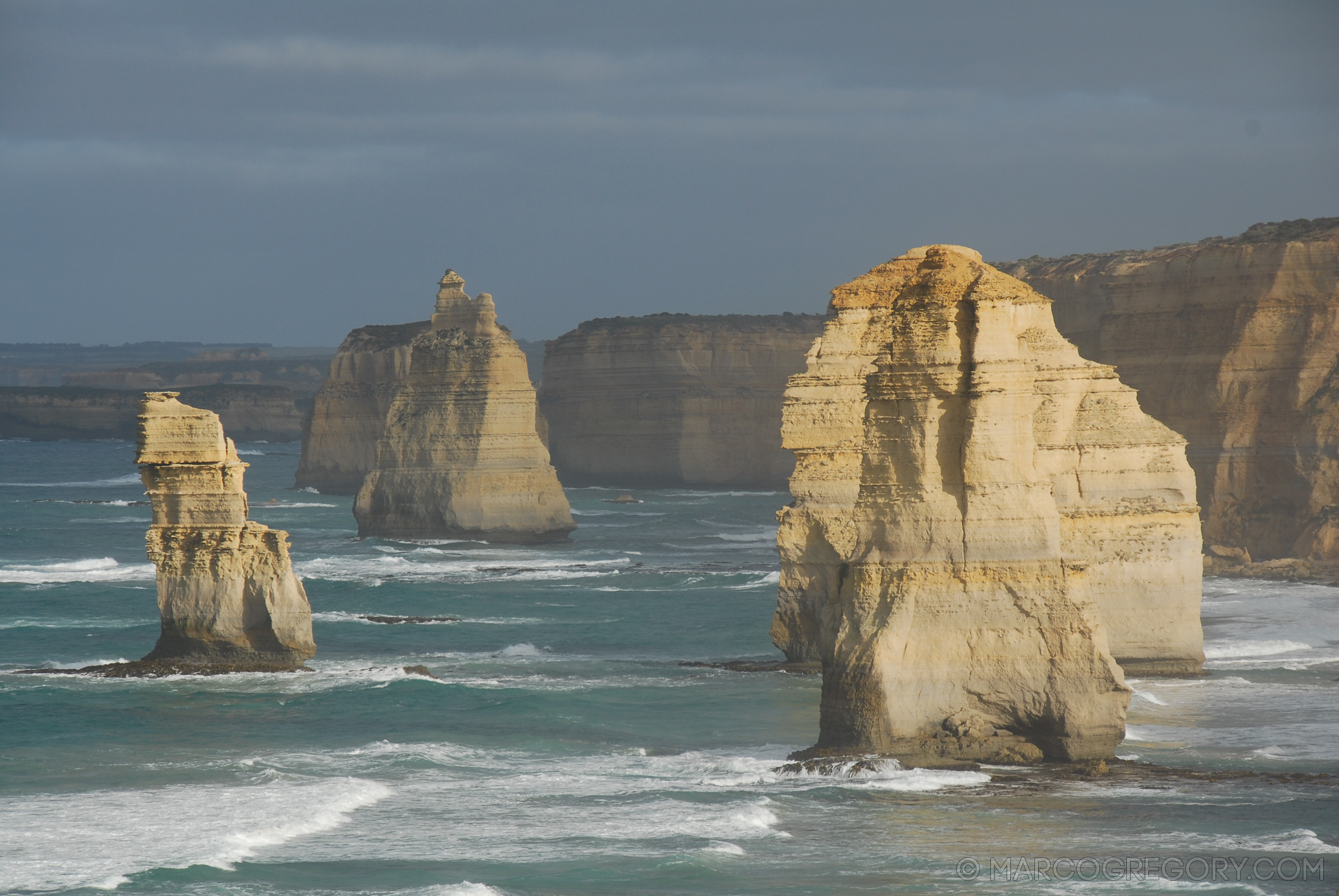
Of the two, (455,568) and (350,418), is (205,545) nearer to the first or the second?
(455,568)

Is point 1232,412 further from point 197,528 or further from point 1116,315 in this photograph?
point 197,528

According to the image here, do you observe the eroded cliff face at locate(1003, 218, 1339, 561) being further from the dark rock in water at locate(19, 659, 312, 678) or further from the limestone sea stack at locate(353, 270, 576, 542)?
the dark rock in water at locate(19, 659, 312, 678)

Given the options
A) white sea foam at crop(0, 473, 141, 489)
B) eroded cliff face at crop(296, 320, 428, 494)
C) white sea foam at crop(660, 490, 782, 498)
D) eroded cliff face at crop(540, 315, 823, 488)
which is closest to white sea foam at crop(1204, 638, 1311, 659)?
white sea foam at crop(660, 490, 782, 498)

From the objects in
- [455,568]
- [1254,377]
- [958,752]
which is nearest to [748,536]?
[455,568]

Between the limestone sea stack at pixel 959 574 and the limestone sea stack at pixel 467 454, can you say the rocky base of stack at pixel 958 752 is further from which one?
the limestone sea stack at pixel 467 454

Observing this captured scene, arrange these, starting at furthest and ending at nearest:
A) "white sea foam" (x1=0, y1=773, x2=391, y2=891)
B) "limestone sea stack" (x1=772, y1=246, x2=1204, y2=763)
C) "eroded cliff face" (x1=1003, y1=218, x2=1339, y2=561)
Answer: "eroded cliff face" (x1=1003, y1=218, x2=1339, y2=561)
"limestone sea stack" (x1=772, y1=246, x2=1204, y2=763)
"white sea foam" (x1=0, y1=773, x2=391, y2=891)

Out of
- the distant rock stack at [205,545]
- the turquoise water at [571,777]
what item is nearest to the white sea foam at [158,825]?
the turquoise water at [571,777]
